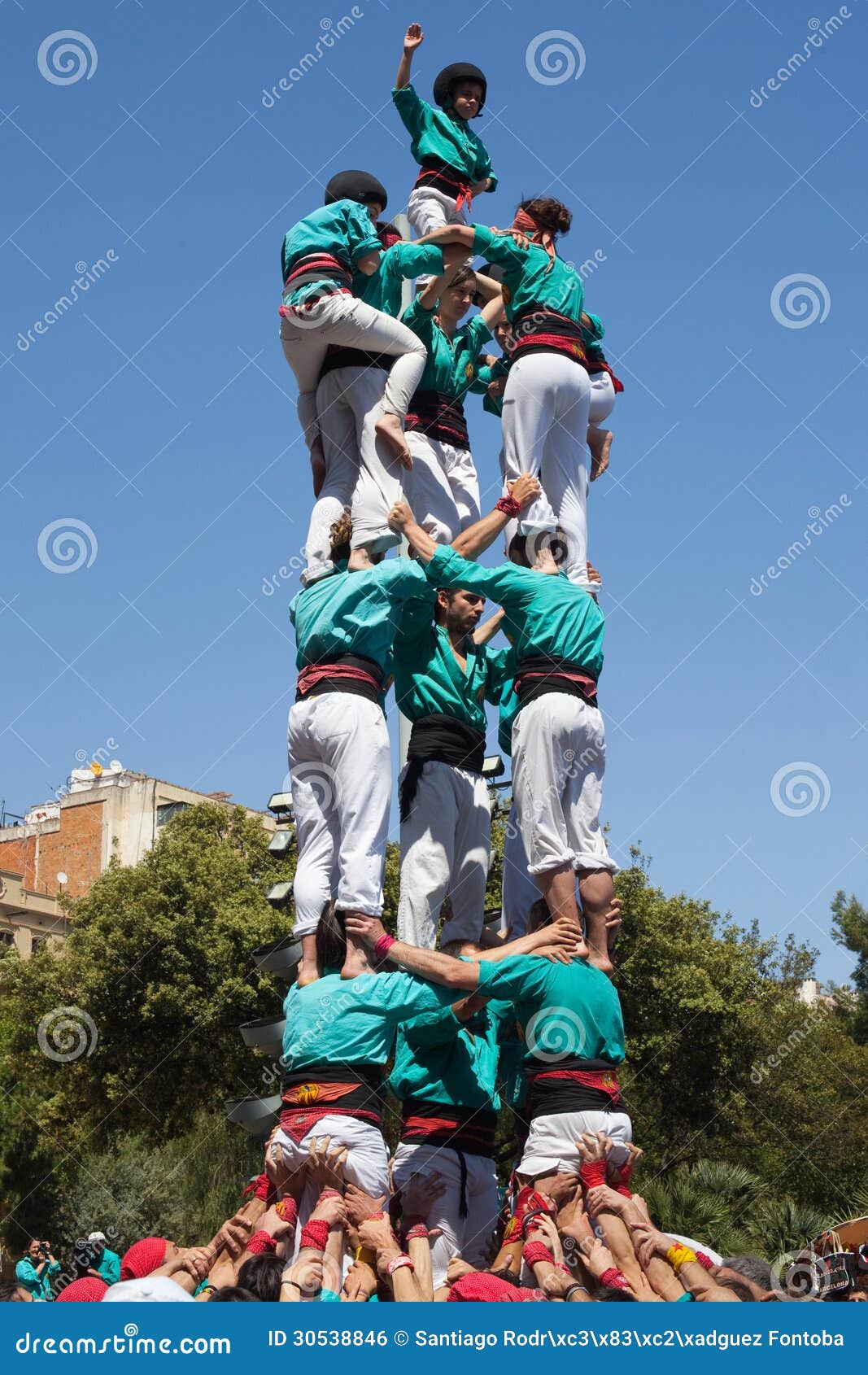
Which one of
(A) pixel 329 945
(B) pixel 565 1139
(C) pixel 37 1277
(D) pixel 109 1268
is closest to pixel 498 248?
(A) pixel 329 945

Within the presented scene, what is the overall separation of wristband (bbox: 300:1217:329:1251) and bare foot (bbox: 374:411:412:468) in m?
4.97

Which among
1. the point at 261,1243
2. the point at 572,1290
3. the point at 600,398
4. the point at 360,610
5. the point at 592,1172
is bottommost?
the point at 572,1290

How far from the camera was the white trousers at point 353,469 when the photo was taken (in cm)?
1004

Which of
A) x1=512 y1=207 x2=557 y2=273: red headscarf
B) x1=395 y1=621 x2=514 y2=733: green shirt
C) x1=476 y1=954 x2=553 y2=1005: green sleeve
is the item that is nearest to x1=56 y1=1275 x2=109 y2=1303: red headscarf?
x1=476 y1=954 x2=553 y2=1005: green sleeve

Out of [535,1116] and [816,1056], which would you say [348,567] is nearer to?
[535,1116]

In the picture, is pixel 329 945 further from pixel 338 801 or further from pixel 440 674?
pixel 440 674

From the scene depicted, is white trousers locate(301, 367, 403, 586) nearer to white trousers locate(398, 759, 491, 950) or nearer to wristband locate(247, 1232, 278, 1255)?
white trousers locate(398, 759, 491, 950)

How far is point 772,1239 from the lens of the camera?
19328 millimetres

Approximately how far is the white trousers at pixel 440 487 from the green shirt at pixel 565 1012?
11.0ft

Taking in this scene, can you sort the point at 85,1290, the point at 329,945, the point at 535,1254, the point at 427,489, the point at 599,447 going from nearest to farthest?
the point at 85,1290 < the point at 535,1254 < the point at 329,945 < the point at 427,489 < the point at 599,447

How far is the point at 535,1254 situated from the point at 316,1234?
1056 mm

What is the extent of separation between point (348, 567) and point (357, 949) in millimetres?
2592

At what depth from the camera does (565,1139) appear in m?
8.55
